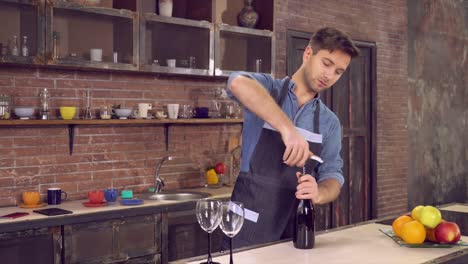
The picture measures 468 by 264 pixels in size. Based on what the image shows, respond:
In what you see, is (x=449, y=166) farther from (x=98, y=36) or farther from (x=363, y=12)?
(x=98, y=36)

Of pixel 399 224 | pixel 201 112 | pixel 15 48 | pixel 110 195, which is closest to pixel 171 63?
pixel 201 112

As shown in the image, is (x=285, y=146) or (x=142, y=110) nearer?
(x=285, y=146)

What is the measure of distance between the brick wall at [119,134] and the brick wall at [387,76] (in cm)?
2

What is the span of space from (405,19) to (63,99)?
4.79 meters

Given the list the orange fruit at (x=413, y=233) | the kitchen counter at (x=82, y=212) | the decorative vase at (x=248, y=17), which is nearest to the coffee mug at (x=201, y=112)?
the kitchen counter at (x=82, y=212)

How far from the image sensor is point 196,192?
470 centimetres

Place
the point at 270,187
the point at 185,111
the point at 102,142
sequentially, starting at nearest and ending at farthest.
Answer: the point at 270,187 → the point at 102,142 → the point at 185,111

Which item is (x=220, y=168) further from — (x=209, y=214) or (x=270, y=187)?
(x=209, y=214)

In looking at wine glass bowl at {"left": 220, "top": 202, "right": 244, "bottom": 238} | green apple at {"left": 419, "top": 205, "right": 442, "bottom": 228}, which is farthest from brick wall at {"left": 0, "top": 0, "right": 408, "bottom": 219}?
green apple at {"left": 419, "top": 205, "right": 442, "bottom": 228}

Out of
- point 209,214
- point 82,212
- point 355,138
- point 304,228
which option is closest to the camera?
point 209,214

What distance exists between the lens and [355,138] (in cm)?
661

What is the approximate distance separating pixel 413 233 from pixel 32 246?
2.16m

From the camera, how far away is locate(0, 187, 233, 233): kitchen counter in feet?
10.8

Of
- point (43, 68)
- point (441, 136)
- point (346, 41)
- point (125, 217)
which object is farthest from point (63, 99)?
point (441, 136)
